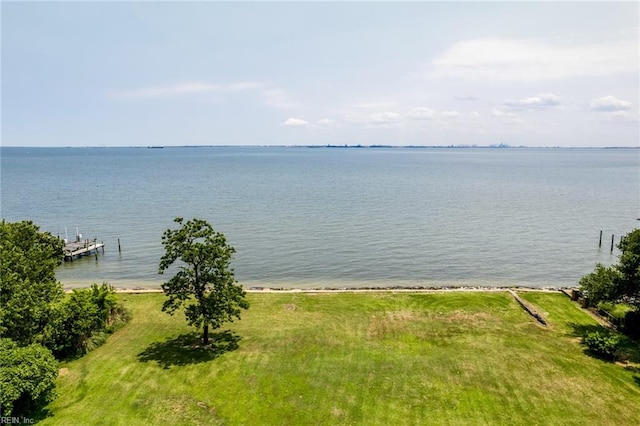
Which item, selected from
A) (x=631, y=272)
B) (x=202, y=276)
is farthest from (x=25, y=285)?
(x=631, y=272)

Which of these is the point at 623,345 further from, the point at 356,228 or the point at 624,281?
the point at 356,228

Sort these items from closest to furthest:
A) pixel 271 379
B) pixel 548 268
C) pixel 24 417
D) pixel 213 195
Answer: pixel 24 417 < pixel 271 379 < pixel 548 268 < pixel 213 195

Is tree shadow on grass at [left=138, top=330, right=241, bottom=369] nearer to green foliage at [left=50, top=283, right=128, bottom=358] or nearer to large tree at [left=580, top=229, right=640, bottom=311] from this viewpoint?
green foliage at [left=50, top=283, right=128, bottom=358]

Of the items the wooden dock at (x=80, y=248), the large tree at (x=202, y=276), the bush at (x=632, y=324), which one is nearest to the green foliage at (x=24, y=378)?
the large tree at (x=202, y=276)

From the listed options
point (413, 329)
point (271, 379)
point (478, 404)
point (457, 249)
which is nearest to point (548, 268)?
point (457, 249)

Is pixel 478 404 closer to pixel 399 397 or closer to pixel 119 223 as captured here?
pixel 399 397
